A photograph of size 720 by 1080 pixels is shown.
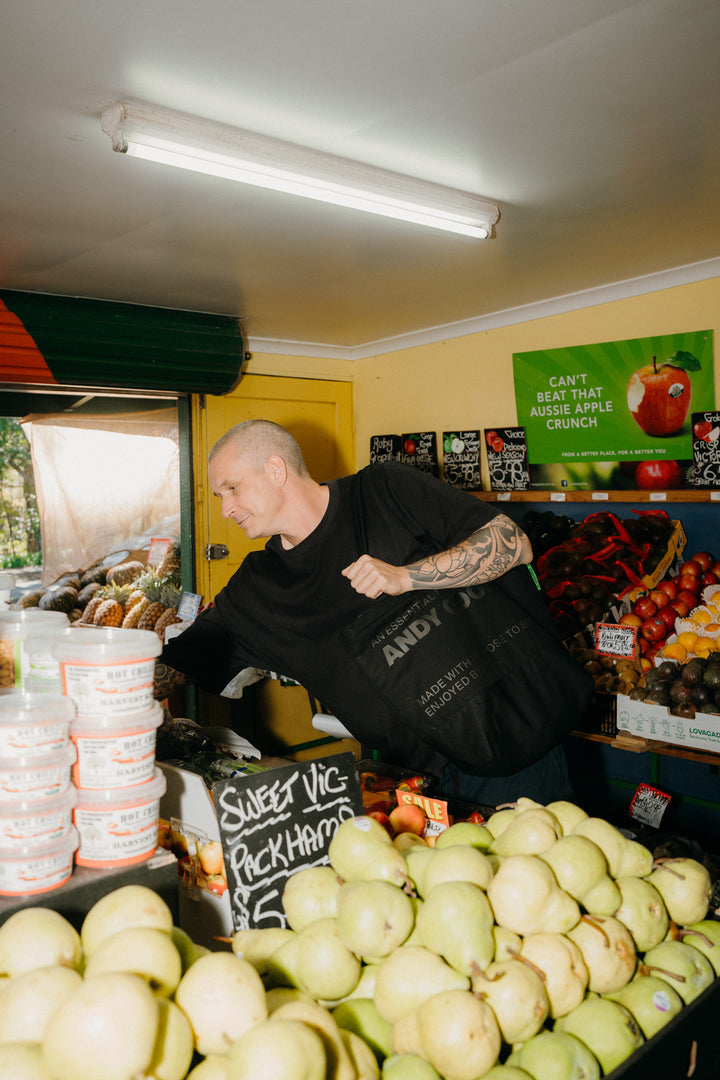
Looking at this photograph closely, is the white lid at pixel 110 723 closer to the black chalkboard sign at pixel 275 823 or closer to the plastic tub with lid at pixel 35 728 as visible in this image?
the plastic tub with lid at pixel 35 728

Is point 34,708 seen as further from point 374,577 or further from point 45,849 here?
point 374,577

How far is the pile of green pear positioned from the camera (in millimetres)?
816

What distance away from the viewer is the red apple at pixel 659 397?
3.90 metres

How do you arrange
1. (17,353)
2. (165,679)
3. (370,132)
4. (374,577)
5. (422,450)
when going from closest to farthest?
1. (374,577)
2. (370,132)
3. (165,679)
4. (17,353)
5. (422,450)

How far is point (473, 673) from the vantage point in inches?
83.0

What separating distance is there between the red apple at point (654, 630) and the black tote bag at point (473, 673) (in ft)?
4.65

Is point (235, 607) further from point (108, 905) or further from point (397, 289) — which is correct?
point (397, 289)

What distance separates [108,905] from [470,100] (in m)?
2.02

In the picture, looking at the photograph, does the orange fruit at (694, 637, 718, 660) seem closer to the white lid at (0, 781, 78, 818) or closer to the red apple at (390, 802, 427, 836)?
the red apple at (390, 802, 427, 836)

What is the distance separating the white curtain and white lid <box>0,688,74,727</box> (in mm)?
3560

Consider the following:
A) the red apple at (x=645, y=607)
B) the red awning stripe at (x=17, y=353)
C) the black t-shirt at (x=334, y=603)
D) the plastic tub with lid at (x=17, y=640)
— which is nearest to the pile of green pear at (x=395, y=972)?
the plastic tub with lid at (x=17, y=640)

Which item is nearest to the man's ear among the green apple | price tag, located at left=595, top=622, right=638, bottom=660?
the green apple

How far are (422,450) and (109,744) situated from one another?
4.28 metres

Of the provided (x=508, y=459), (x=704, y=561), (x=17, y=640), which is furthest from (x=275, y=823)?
(x=508, y=459)
